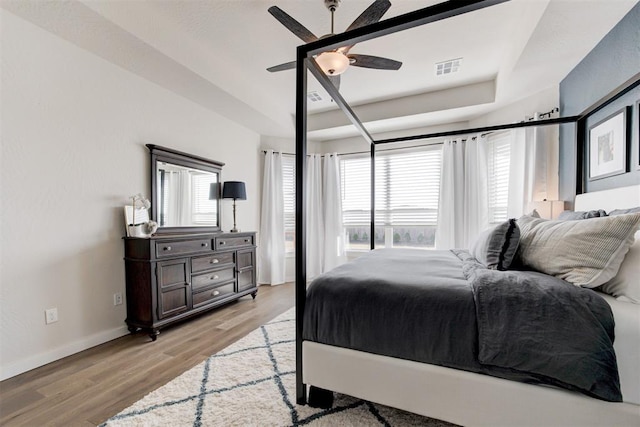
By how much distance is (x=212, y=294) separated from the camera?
311 centimetres

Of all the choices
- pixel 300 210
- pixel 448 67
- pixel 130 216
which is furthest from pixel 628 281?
A: pixel 130 216

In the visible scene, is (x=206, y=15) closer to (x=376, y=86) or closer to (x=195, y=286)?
(x=376, y=86)

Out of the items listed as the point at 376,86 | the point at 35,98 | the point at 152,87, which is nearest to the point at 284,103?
the point at 376,86

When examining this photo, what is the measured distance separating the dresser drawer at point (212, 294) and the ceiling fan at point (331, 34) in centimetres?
232

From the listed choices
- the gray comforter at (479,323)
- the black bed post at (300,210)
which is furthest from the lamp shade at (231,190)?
the gray comforter at (479,323)

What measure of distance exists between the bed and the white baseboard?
2.03 meters

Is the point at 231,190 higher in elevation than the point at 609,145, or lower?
lower

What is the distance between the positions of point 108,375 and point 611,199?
3.69m

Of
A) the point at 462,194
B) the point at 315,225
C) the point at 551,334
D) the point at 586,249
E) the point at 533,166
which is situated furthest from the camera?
the point at 315,225

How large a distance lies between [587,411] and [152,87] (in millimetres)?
3884

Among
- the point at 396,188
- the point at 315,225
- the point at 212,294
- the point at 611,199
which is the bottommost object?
the point at 212,294

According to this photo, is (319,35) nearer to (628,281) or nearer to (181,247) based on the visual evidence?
(181,247)

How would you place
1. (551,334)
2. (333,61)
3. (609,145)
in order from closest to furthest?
(551,334), (333,61), (609,145)

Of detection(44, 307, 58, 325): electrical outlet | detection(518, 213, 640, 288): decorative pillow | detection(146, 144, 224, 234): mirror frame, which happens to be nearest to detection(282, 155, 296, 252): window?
detection(146, 144, 224, 234): mirror frame
